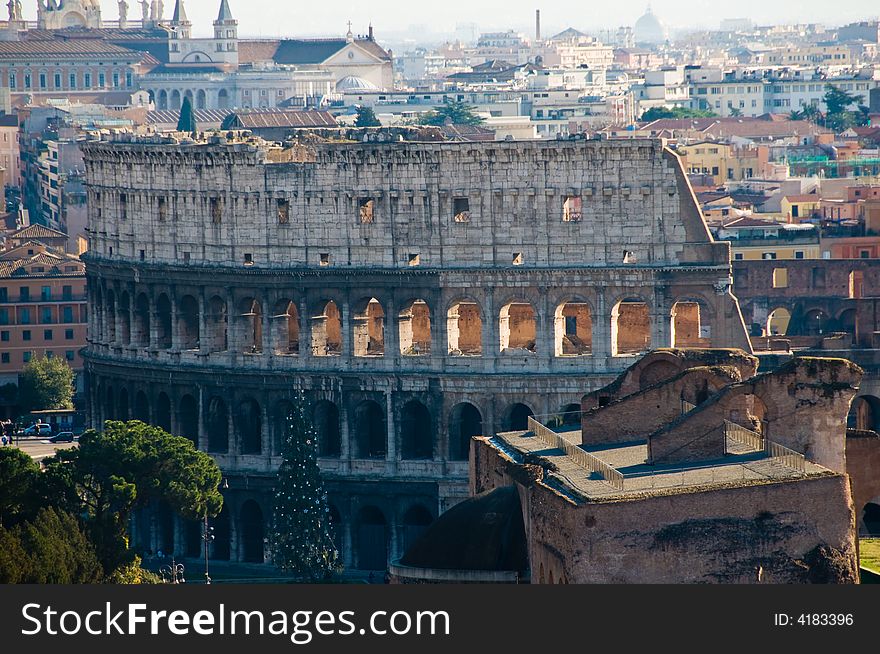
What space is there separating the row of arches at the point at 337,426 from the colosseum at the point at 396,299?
0.27 ft

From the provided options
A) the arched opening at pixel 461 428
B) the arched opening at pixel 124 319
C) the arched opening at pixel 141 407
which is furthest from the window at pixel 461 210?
the arched opening at pixel 124 319

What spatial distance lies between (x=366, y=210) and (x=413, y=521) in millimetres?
12715

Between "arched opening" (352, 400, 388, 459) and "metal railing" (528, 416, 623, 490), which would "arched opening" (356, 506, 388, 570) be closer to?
"arched opening" (352, 400, 388, 459)

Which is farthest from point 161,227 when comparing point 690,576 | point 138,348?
point 690,576

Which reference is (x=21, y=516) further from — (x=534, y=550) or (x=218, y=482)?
(x=534, y=550)

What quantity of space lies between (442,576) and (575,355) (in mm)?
35963

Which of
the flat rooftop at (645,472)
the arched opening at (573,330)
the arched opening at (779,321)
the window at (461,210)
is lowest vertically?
the arched opening at (779,321)

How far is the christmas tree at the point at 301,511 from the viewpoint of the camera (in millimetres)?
121375

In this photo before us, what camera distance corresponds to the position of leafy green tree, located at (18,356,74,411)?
168 metres

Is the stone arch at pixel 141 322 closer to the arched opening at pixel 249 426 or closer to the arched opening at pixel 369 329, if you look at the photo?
the arched opening at pixel 249 426

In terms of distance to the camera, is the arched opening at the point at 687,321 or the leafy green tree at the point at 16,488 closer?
the leafy green tree at the point at 16,488

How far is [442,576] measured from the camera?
305 ft

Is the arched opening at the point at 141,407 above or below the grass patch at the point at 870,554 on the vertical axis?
above

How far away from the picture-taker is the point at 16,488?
113 meters
